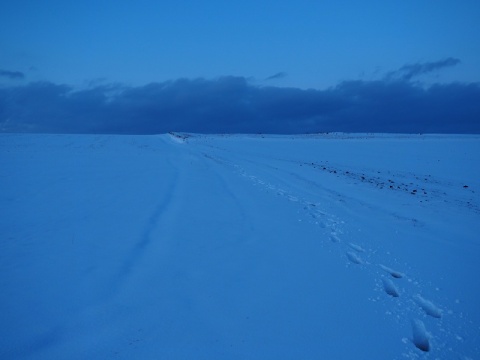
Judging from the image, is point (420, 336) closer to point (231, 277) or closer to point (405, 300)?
point (405, 300)

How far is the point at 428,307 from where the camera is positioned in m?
4.14

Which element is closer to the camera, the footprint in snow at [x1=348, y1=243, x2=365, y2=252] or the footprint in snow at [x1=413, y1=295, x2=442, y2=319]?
the footprint in snow at [x1=413, y1=295, x2=442, y2=319]

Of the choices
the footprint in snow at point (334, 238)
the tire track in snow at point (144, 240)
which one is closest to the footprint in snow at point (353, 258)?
the footprint in snow at point (334, 238)

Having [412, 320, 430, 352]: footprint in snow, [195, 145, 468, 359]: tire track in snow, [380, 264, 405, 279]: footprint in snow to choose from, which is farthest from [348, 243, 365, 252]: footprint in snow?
[412, 320, 430, 352]: footprint in snow

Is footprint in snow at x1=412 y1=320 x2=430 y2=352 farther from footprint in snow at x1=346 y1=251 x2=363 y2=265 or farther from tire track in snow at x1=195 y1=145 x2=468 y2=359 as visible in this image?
footprint in snow at x1=346 y1=251 x2=363 y2=265

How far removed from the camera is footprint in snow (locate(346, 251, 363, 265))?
5.43 metres

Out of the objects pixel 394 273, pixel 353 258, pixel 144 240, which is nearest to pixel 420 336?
pixel 394 273

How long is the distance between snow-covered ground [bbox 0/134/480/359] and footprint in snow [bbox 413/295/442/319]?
0.02 m

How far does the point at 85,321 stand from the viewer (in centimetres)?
355

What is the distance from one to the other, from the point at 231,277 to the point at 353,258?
89.1 inches

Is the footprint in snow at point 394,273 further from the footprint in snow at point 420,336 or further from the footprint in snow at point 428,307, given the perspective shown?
the footprint in snow at point 420,336

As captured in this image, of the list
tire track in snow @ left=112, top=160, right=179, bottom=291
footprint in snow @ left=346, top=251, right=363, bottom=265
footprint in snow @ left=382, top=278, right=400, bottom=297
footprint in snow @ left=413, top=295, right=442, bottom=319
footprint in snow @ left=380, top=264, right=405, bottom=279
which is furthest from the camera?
footprint in snow @ left=346, top=251, right=363, bottom=265

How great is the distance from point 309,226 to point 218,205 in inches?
103

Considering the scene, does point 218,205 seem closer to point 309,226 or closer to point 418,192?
point 309,226
